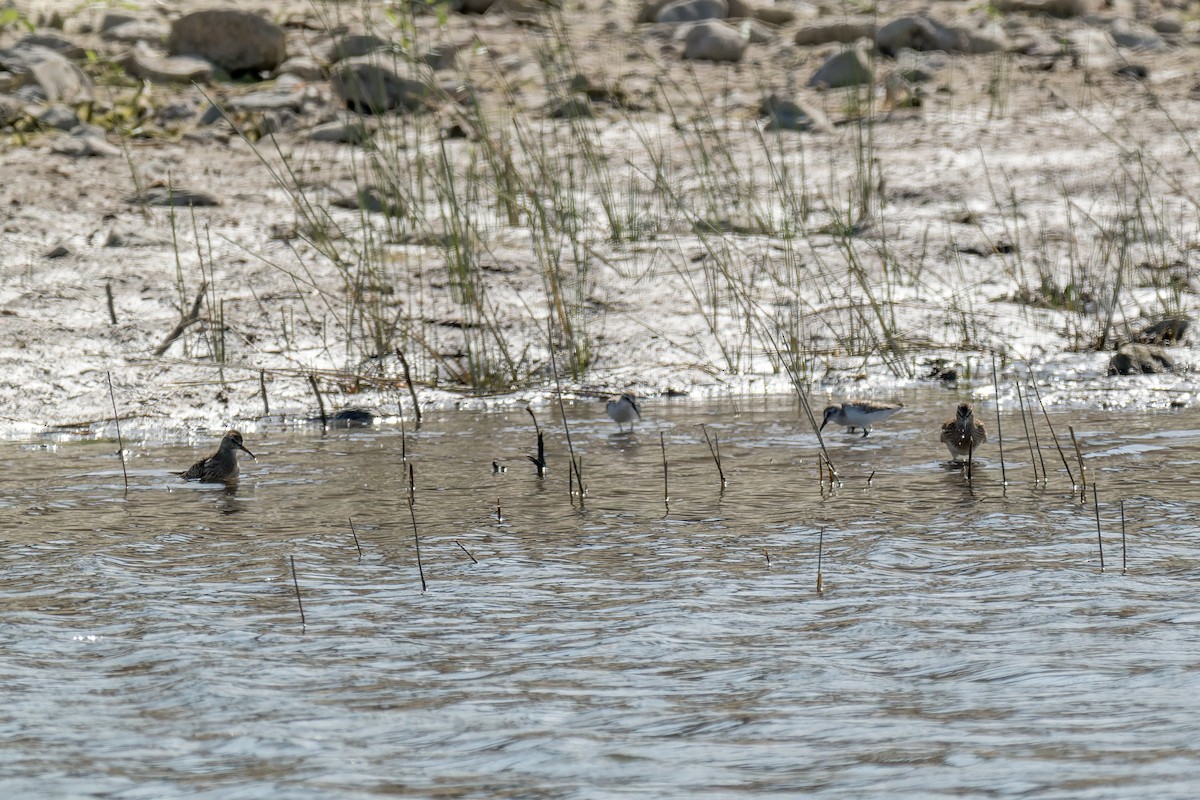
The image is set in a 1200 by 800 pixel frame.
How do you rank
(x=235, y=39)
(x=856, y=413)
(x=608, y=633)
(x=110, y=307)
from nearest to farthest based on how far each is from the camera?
(x=608, y=633), (x=856, y=413), (x=110, y=307), (x=235, y=39)

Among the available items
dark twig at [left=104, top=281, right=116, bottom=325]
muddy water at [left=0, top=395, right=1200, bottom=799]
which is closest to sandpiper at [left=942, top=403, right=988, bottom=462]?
muddy water at [left=0, top=395, right=1200, bottom=799]

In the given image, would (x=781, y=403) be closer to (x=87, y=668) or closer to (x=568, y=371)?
(x=568, y=371)

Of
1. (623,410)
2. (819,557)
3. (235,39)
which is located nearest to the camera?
(819,557)

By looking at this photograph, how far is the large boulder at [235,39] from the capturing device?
15289 mm

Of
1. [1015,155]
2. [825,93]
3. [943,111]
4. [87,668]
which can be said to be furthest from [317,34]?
[87,668]

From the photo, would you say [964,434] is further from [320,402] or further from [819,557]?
[320,402]

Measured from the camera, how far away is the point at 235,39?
15.3m

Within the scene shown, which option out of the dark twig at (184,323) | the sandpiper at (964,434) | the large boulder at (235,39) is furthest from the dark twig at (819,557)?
the large boulder at (235,39)

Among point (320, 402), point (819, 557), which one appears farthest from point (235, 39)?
point (819, 557)

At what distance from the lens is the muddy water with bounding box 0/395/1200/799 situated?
3.27 meters

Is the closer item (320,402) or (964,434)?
(964,434)

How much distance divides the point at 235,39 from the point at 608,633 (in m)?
12.4

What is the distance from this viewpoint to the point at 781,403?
27.5ft

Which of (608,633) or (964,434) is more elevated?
(608,633)
